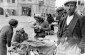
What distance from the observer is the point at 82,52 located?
10.1 ft

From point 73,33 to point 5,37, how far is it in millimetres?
2347

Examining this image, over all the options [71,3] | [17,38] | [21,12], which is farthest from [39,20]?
[21,12]

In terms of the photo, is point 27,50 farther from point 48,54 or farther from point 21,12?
point 21,12

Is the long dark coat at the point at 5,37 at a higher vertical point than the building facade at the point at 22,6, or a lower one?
higher

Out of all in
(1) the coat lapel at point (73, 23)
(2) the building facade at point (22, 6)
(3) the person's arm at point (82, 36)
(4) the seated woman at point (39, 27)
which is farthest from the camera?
(2) the building facade at point (22, 6)

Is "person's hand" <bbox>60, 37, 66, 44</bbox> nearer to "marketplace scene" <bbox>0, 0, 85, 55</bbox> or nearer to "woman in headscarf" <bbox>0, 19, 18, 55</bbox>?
"marketplace scene" <bbox>0, 0, 85, 55</bbox>

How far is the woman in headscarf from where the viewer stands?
16.2 ft

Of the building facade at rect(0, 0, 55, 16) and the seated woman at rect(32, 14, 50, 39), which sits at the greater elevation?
the seated woman at rect(32, 14, 50, 39)

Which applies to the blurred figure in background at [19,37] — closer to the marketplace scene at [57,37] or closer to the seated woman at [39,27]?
the marketplace scene at [57,37]

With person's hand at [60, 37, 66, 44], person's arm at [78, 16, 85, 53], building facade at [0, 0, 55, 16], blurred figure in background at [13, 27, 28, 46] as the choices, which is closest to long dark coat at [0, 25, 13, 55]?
blurred figure in background at [13, 27, 28, 46]

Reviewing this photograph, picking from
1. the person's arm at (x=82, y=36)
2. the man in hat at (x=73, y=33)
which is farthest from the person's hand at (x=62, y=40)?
the person's arm at (x=82, y=36)

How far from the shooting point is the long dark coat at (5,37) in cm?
494

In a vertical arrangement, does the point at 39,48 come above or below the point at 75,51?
below

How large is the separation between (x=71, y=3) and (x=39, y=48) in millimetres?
1961
